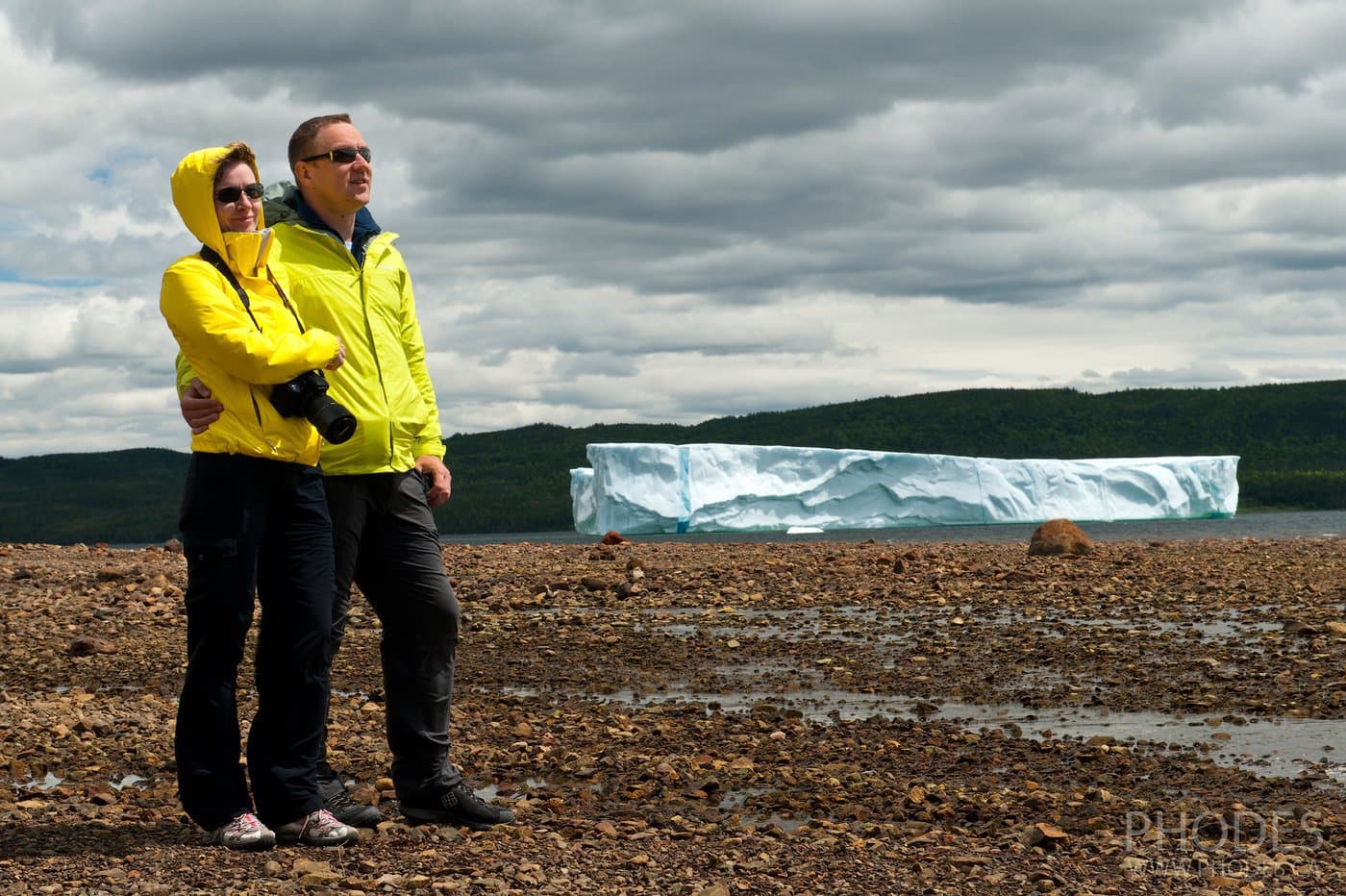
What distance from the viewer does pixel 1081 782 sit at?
543cm

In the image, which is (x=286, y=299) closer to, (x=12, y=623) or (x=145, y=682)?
(x=145, y=682)

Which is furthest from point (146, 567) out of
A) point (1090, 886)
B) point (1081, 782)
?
point (1090, 886)

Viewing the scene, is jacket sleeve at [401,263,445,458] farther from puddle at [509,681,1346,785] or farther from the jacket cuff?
puddle at [509,681,1346,785]

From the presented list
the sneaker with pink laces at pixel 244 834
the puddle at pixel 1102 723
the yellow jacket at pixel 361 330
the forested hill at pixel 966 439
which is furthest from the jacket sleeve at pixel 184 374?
the forested hill at pixel 966 439

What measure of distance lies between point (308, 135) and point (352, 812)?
2215 millimetres

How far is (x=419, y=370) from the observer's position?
4.83 m

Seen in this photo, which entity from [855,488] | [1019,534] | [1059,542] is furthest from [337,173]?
[1019,534]

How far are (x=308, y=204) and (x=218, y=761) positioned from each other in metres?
1.78

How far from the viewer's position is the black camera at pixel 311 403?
4.09 m

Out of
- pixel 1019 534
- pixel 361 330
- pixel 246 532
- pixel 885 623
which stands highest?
pixel 361 330

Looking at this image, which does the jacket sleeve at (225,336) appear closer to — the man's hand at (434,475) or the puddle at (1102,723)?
the man's hand at (434,475)

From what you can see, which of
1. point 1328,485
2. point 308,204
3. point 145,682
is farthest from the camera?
point 1328,485

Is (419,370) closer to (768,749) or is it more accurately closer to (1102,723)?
(768,749)

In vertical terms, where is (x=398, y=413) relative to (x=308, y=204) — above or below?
below
